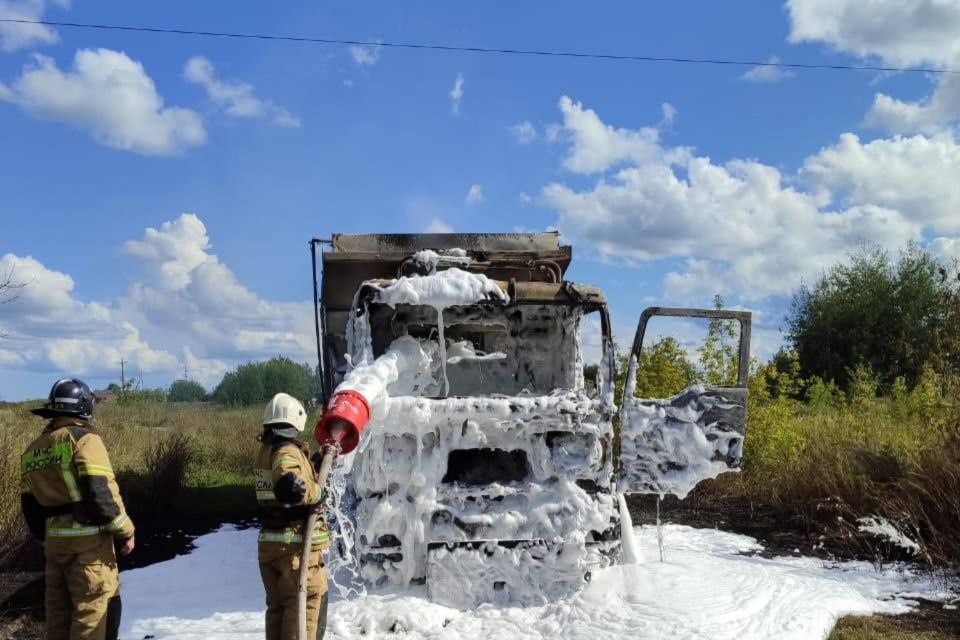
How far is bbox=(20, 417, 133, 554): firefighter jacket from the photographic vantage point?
168 inches

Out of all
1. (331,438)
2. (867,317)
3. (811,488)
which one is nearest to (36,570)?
(331,438)

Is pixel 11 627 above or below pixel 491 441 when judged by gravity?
below

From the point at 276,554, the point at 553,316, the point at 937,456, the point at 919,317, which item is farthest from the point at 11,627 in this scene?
the point at 919,317

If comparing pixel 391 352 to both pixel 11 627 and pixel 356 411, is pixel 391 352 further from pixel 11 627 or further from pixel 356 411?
pixel 11 627

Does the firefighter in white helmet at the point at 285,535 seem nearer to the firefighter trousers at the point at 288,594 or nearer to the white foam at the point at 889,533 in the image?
the firefighter trousers at the point at 288,594

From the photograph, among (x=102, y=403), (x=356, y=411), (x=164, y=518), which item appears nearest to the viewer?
(x=356, y=411)

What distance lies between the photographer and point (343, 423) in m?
3.90

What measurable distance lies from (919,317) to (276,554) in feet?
82.0

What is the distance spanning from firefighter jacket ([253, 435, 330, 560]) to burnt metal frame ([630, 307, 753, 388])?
2.19 m

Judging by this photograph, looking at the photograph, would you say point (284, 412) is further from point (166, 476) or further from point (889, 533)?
point (166, 476)

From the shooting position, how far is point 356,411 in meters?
3.97

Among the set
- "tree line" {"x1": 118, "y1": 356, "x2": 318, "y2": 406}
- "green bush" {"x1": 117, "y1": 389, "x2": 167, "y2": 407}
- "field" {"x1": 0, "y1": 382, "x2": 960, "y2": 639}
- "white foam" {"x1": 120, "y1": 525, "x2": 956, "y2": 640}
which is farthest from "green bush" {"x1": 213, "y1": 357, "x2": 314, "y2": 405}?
"white foam" {"x1": 120, "y1": 525, "x2": 956, "y2": 640}

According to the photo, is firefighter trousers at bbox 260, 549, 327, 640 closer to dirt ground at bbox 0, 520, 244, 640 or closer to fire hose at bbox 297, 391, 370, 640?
fire hose at bbox 297, 391, 370, 640

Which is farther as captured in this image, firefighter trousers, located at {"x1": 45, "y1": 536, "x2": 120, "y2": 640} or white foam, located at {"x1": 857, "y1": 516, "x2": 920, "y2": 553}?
white foam, located at {"x1": 857, "y1": 516, "x2": 920, "y2": 553}
